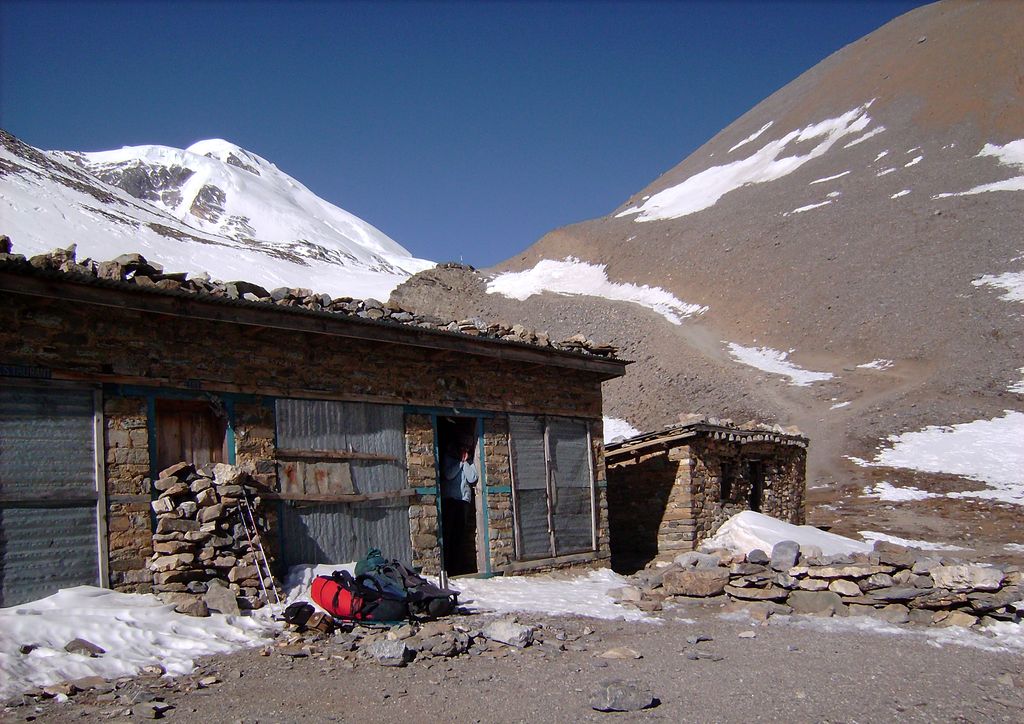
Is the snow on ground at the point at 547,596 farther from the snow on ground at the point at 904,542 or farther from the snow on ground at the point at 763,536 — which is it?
the snow on ground at the point at 904,542

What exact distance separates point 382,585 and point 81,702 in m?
3.34

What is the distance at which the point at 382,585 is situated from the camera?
29.5ft

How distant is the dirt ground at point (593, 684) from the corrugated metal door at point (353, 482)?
91.5 inches

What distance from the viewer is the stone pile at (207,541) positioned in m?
8.77

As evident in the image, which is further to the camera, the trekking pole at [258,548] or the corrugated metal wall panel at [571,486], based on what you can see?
the corrugated metal wall panel at [571,486]

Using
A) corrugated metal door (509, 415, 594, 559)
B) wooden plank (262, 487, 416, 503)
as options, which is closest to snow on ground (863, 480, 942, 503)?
corrugated metal door (509, 415, 594, 559)

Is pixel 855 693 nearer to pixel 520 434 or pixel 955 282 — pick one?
pixel 520 434

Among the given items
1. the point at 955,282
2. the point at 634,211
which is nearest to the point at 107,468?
the point at 955,282

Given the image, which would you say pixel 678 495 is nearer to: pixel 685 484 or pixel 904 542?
pixel 685 484

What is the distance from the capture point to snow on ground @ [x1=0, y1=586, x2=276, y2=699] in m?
6.71

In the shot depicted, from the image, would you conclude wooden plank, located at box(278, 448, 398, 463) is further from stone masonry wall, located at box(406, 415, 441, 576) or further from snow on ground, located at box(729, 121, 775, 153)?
snow on ground, located at box(729, 121, 775, 153)

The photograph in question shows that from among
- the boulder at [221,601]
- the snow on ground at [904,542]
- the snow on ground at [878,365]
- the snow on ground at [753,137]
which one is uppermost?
the snow on ground at [753,137]

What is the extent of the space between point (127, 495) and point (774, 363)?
35.7 meters

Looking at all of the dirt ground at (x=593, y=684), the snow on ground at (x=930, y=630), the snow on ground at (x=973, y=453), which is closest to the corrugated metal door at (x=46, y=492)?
the dirt ground at (x=593, y=684)
